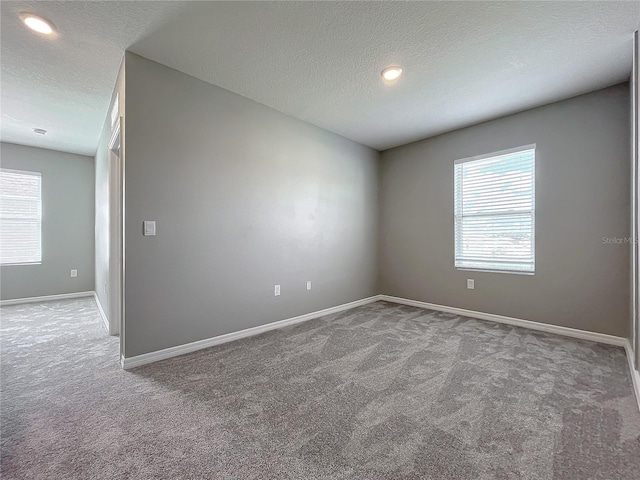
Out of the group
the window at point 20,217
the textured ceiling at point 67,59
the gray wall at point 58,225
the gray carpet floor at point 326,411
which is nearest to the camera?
the gray carpet floor at point 326,411

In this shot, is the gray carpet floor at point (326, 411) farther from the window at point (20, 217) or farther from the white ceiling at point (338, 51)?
the white ceiling at point (338, 51)

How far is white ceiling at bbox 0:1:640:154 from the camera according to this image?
1.90 m

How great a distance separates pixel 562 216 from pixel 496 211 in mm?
666

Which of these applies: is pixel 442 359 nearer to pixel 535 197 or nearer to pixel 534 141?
pixel 535 197

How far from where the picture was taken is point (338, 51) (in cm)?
231

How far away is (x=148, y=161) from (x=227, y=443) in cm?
226

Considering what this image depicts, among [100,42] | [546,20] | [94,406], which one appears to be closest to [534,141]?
[546,20]

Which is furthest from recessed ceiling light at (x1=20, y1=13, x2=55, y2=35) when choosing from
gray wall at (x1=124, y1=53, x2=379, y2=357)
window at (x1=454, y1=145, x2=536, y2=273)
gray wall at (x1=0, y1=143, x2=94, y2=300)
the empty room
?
window at (x1=454, y1=145, x2=536, y2=273)

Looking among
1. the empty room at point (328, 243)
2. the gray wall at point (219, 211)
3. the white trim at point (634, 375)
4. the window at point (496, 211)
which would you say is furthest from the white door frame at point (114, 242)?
the white trim at point (634, 375)

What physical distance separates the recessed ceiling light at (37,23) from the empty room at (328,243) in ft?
0.05

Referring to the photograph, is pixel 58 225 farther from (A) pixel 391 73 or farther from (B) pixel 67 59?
(A) pixel 391 73

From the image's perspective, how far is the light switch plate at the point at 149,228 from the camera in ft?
7.95

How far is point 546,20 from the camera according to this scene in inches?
77.1

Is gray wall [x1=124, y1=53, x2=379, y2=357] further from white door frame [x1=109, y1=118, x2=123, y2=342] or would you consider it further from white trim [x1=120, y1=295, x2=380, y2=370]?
white door frame [x1=109, y1=118, x2=123, y2=342]
